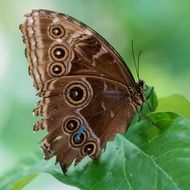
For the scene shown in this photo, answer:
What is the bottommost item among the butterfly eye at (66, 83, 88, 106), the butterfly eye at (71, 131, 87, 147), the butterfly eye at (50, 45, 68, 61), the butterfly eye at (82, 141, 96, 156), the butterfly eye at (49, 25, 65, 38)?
the butterfly eye at (82, 141, 96, 156)

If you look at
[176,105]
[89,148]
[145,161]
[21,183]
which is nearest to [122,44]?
[176,105]

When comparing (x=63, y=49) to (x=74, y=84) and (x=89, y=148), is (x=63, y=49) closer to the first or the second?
(x=74, y=84)

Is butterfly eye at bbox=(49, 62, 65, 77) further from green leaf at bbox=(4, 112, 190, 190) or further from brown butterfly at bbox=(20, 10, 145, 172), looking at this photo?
green leaf at bbox=(4, 112, 190, 190)

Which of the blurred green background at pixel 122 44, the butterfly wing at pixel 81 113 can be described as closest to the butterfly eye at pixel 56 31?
the butterfly wing at pixel 81 113

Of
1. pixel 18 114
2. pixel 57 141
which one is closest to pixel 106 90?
pixel 57 141

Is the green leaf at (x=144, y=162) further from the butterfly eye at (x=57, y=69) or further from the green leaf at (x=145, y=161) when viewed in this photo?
the butterfly eye at (x=57, y=69)

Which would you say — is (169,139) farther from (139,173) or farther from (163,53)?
(163,53)

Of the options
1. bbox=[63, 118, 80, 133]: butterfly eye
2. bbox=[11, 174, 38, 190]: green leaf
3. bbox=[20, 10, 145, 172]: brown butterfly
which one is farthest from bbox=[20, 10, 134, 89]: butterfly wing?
bbox=[11, 174, 38, 190]: green leaf
